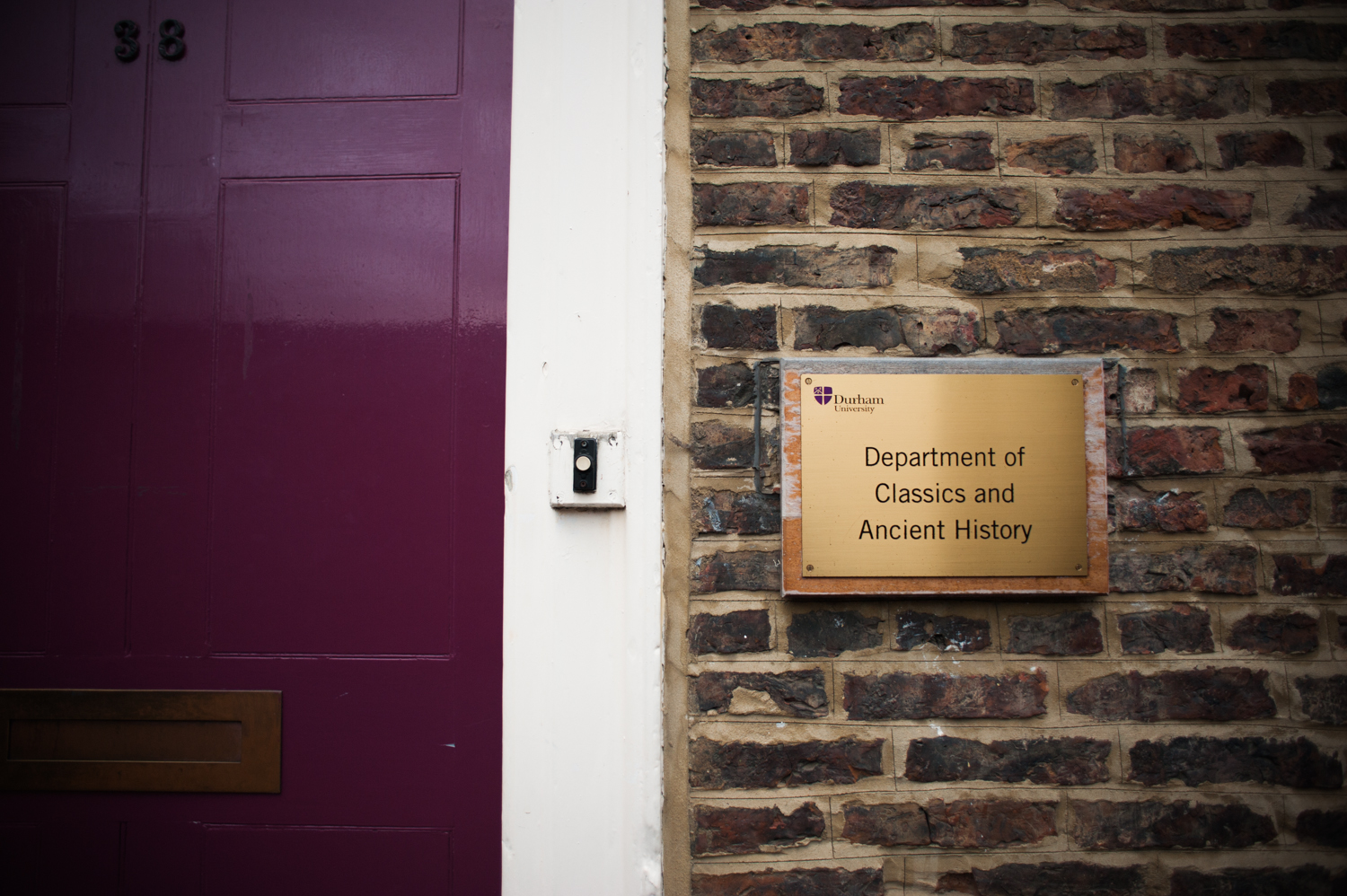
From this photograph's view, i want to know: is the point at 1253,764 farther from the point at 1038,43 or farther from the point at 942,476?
the point at 1038,43

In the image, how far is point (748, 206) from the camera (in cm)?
133

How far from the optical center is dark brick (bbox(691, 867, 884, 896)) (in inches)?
48.8

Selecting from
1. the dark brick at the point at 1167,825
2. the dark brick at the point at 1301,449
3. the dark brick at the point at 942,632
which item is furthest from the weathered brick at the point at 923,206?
the dark brick at the point at 1167,825

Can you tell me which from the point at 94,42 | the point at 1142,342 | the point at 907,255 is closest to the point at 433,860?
the point at 907,255

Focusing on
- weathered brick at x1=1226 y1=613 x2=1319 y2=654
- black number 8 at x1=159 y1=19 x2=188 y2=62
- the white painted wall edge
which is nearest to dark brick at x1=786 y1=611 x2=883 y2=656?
the white painted wall edge

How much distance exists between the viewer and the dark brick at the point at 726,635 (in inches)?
50.2

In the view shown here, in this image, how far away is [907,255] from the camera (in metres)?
1.33

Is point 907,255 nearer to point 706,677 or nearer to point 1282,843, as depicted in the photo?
point 706,677

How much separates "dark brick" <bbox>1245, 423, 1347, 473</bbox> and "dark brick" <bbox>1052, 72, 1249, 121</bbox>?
678 mm

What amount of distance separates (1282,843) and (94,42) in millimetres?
3053

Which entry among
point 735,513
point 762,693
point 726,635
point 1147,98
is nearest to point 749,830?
point 762,693

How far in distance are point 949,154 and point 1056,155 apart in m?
0.22

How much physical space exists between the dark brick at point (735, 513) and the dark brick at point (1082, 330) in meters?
0.58

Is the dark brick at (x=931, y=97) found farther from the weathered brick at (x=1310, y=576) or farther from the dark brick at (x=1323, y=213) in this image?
the weathered brick at (x=1310, y=576)
